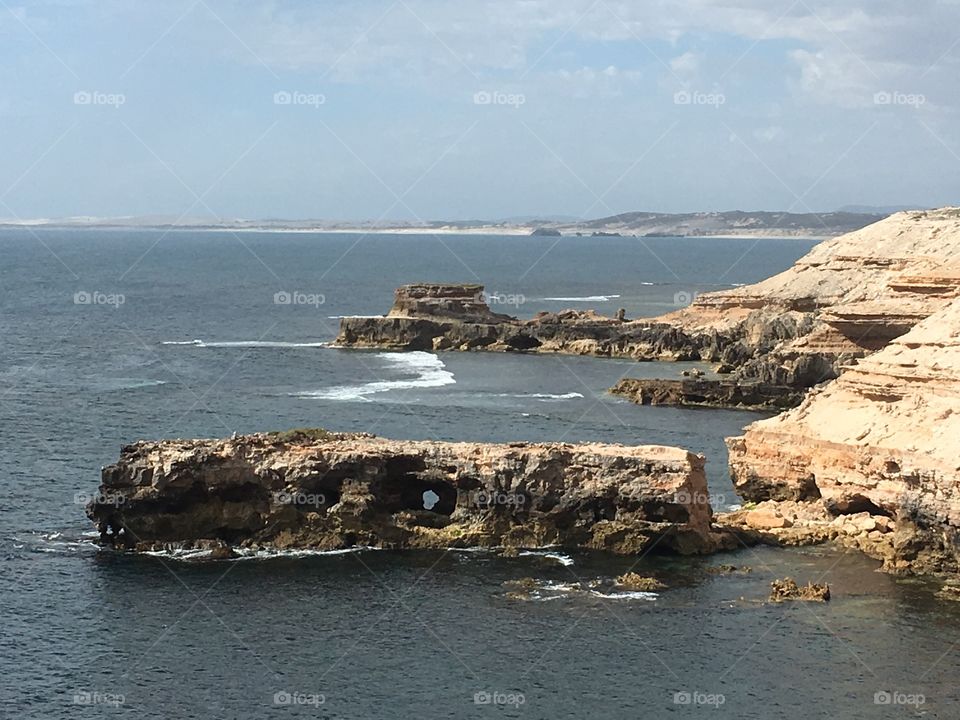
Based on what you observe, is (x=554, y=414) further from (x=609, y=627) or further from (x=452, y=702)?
(x=452, y=702)

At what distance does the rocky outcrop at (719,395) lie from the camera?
94438 mm

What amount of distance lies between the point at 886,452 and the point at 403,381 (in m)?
55.9

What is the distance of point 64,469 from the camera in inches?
2746

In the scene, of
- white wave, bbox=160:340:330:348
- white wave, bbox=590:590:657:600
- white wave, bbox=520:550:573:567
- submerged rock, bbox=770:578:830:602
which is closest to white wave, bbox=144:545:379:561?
white wave, bbox=520:550:573:567

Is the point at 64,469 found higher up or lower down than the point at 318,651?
higher up

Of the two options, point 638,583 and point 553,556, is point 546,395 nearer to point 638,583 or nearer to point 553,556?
point 553,556

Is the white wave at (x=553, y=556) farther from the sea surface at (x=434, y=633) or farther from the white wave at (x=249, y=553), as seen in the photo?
the white wave at (x=249, y=553)

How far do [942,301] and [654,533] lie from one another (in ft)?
116

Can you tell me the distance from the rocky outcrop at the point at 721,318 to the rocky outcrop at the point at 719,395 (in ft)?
28.8

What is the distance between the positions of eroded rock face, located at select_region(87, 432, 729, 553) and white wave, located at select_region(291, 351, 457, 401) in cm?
3993

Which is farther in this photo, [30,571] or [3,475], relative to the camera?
[3,475]

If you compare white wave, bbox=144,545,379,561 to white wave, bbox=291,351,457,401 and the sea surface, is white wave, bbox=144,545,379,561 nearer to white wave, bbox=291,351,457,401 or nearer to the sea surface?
the sea surface

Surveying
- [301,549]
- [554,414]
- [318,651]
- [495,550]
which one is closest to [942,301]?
[554,414]

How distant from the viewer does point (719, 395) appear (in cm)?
9525
